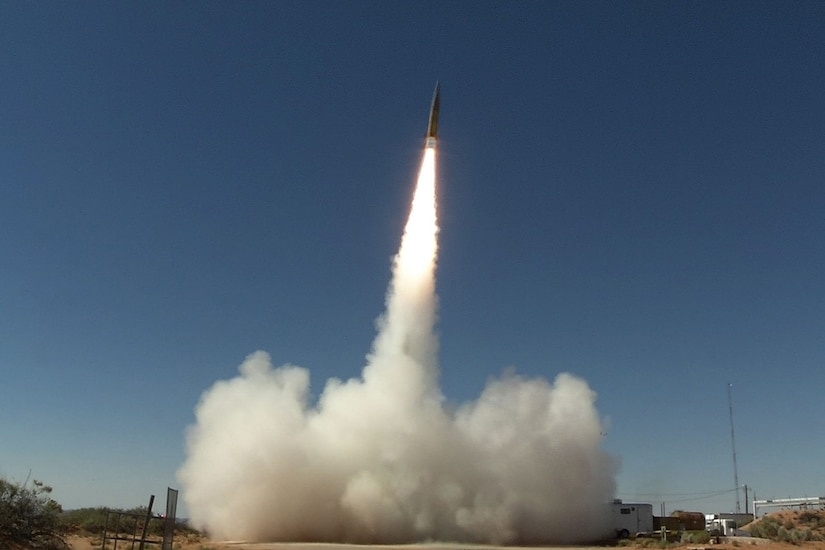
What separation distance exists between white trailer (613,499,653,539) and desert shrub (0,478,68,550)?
41350 mm

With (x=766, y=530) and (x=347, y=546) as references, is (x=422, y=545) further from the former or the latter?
(x=766, y=530)

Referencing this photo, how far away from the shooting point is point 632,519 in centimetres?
5866

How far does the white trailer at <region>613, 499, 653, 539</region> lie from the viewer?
58.3m

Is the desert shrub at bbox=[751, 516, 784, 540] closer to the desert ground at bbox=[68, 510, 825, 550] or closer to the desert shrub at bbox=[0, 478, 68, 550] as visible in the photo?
the desert ground at bbox=[68, 510, 825, 550]

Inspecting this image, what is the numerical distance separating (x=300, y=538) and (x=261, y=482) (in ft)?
13.3

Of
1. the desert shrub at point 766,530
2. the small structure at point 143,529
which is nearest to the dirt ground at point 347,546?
the small structure at point 143,529

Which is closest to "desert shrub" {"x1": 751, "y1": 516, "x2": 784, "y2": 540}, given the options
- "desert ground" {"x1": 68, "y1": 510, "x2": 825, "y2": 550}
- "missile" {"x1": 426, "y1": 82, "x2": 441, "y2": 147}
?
"desert ground" {"x1": 68, "y1": 510, "x2": 825, "y2": 550}

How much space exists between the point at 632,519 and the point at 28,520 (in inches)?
1723

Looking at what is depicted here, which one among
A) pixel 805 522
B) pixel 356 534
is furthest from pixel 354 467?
pixel 805 522

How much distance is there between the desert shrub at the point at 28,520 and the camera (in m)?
27.1

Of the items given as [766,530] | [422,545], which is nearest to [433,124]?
[422,545]

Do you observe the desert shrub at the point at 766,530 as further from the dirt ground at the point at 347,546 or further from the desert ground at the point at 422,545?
the dirt ground at the point at 347,546

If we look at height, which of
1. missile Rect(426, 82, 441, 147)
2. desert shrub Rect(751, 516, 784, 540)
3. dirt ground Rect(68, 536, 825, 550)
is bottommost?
dirt ground Rect(68, 536, 825, 550)

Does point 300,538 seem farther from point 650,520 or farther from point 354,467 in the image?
point 650,520
